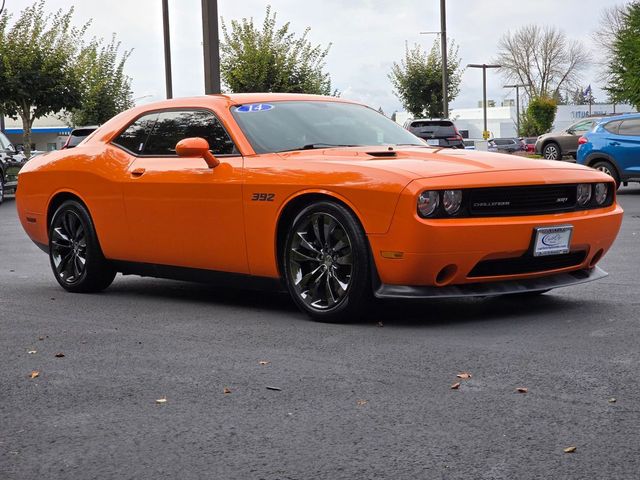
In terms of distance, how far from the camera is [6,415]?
453 cm

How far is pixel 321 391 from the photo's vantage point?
4855 mm

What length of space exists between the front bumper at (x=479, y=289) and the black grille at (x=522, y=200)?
427 mm

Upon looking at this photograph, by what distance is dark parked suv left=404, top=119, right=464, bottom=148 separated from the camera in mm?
27938

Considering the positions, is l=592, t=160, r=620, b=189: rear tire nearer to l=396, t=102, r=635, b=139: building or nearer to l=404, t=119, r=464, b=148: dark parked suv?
l=404, t=119, r=464, b=148: dark parked suv

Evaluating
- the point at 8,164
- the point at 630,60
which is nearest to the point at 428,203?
the point at 8,164

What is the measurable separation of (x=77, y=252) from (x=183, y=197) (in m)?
1.43

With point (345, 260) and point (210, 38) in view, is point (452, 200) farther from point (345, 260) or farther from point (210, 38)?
point (210, 38)

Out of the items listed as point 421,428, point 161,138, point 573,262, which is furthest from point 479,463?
point 161,138

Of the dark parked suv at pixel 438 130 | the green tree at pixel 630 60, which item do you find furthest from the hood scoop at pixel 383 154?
the green tree at pixel 630 60

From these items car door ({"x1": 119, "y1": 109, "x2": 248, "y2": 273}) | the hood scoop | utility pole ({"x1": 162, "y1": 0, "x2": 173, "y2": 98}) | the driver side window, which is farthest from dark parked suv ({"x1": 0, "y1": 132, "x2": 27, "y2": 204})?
the hood scoop

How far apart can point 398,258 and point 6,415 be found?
252 centimetres

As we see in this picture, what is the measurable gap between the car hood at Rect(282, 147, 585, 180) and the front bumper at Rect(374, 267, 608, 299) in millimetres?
652

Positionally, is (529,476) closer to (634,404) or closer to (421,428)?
(421,428)

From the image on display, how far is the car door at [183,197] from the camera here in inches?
284
